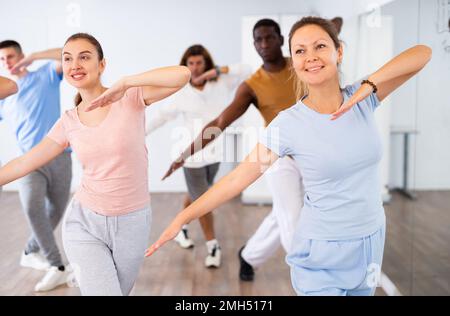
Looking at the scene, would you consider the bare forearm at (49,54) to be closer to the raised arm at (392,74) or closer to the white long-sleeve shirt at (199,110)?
the white long-sleeve shirt at (199,110)

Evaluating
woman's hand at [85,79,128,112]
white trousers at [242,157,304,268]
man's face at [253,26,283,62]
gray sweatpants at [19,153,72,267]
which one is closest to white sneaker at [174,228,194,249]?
white trousers at [242,157,304,268]

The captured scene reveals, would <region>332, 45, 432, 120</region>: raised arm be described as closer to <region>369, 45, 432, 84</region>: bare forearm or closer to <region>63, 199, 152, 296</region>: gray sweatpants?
<region>369, 45, 432, 84</region>: bare forearm

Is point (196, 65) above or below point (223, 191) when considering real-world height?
above

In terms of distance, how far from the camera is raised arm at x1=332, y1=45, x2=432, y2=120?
4.26 feet

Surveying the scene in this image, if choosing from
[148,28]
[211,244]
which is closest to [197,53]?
[148,28]

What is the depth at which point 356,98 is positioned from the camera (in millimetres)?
1288

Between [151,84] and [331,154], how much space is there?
1.42 feet

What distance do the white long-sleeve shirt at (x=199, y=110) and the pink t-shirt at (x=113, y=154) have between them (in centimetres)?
23

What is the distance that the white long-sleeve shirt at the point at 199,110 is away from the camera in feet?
5.58

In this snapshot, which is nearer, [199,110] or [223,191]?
[223,191]

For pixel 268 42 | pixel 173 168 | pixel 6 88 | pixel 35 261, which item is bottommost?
pixel 35 261

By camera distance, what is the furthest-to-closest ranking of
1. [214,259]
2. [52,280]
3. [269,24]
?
[214,259], [52,280], [269,24]

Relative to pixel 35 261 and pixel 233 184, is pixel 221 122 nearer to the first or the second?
pixel 233 184
